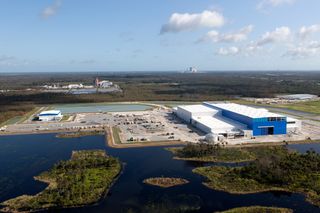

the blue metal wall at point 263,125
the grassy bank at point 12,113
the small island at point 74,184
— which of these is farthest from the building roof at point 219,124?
the grassy bank at point 12,113

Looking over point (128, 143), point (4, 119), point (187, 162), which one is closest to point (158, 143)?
point (128, 143)

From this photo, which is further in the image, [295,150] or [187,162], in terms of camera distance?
[295,150]

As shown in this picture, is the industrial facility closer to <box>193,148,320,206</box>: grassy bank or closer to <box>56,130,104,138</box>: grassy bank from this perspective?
<box>56,130,104,138</box>: grassy bank

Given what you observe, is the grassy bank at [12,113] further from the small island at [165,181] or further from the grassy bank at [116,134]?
the small island at [165,181]

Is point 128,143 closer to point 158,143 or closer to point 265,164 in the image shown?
point 158,143

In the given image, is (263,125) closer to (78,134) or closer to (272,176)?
(272,176)

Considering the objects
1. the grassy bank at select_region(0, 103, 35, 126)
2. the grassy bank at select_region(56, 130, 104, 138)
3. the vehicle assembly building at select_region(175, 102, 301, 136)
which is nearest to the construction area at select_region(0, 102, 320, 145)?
the vehicle assembly building at select_region(175, 102, 301, 136)

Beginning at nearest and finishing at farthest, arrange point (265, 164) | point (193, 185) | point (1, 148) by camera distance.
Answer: point (193, 185) → point (265, 164) → point (1, 148)

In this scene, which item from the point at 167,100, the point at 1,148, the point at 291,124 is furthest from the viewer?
the point at 167,100
